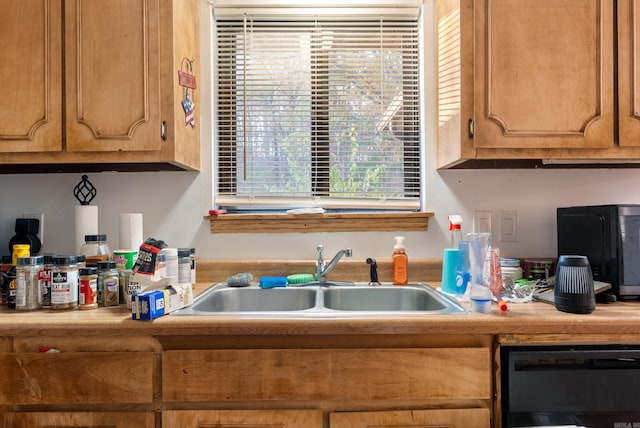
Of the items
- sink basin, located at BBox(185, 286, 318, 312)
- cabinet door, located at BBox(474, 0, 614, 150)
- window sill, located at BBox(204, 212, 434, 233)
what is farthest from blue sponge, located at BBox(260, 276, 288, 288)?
cabinet door, located at BBox(474, 0, 614, 150)

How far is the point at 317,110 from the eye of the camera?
66.4 inches

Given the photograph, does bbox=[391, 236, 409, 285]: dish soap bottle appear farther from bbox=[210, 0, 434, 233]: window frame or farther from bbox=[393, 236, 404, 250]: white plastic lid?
bbox=[210, 0, 434, 233]: window frame

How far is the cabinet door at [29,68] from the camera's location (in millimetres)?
1312

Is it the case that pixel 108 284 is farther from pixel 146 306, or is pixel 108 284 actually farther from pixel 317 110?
pixel 317 110

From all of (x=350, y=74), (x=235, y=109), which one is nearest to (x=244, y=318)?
(x=235, y=109)

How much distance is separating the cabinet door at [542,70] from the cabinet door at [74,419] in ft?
4.54

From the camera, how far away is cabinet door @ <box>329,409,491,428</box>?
1005 mm

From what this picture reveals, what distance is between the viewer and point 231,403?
3.36ft

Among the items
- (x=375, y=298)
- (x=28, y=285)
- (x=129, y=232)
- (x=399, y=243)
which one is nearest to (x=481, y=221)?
(x=399, y=243)

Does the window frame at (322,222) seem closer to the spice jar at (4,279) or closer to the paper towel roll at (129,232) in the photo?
the paper towel roll at (129,232)

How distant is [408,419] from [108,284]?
999 mm

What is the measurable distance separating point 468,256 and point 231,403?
2.90ft

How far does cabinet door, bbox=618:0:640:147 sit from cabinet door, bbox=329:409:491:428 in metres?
1.12

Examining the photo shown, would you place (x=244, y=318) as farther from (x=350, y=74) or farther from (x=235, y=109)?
(x=350, y=74)
